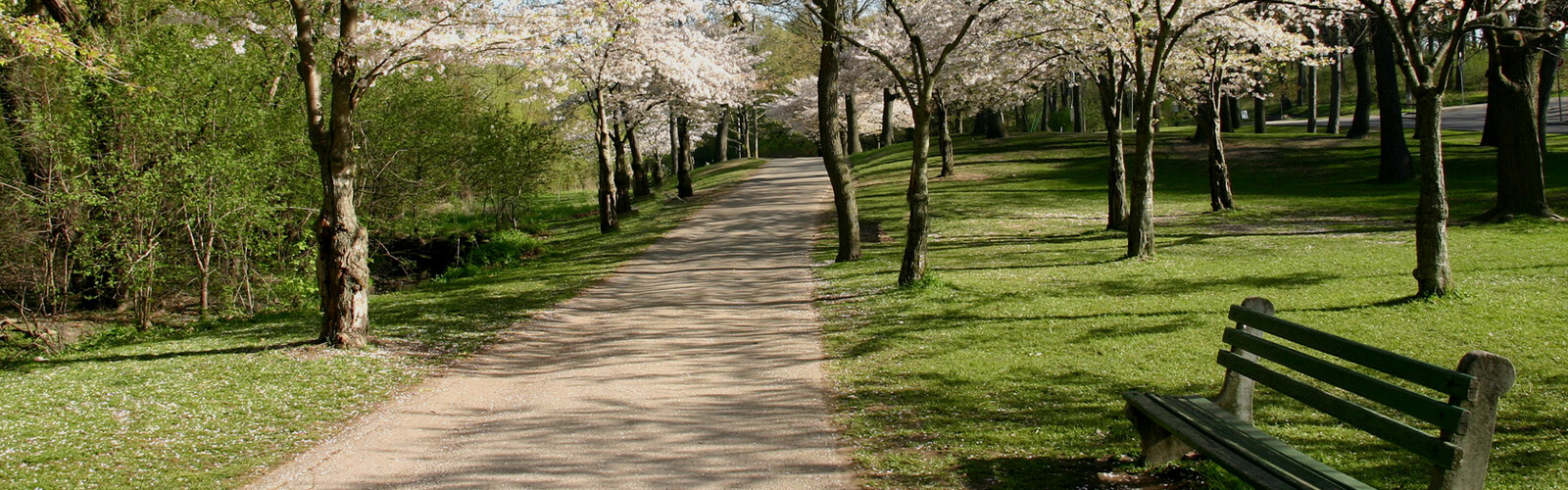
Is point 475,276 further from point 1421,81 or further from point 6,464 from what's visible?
point 1421,81

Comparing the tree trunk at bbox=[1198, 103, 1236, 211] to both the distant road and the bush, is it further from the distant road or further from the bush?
the distant road

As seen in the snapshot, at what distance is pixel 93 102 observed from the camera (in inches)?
553

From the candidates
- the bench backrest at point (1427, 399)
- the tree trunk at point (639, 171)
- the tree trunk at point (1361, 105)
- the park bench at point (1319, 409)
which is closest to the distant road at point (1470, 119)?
the tree trunk at point (1361, 105)

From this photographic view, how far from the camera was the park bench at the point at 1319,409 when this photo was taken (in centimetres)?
366

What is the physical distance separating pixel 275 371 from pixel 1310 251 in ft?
45.9

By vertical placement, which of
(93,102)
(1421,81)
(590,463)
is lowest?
(590,463)

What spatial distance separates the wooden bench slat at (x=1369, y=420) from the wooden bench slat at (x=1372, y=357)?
0.19 meters

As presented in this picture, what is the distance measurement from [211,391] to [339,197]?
2580 mm

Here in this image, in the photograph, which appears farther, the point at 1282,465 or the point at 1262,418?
the point at 1262,418

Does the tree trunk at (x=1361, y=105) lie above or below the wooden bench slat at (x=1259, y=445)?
above

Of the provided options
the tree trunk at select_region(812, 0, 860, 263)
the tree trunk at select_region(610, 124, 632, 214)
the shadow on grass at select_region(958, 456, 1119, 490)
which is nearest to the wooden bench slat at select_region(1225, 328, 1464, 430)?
the shadow on grass at select_region(958, 456, 1119, 490)

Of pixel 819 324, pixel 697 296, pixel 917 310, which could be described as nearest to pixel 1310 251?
pixel 917 310

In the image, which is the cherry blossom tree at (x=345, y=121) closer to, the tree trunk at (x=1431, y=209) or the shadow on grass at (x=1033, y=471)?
the shadow on grass at (x=1033, y=471)

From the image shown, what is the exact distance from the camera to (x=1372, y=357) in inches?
163
